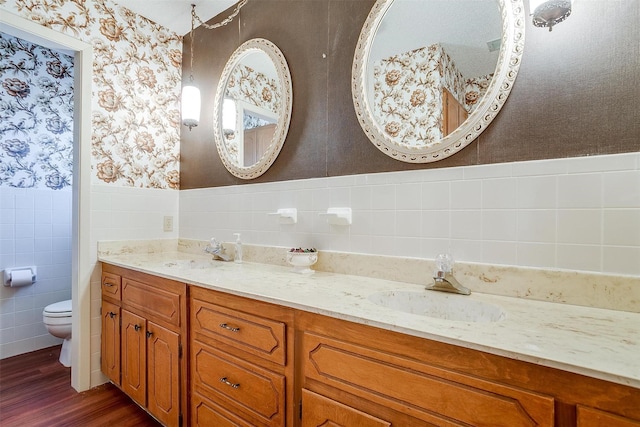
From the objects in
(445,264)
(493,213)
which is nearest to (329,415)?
(445,264)

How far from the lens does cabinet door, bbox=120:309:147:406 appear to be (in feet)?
5.37

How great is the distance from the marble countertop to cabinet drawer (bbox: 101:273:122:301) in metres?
0.63

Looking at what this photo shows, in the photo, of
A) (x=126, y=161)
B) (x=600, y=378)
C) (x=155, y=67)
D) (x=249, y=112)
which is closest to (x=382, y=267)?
(x=600, y=378)

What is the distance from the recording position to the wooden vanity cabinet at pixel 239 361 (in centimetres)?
103

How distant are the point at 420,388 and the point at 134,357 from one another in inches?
63.5

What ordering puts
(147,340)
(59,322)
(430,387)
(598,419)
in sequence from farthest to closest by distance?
(59,322)
(147,340)
(430,387)
(598,419)

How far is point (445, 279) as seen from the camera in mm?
1145

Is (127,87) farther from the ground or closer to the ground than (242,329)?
farther from the ground

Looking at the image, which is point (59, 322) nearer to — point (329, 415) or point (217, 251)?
point (217, 251)

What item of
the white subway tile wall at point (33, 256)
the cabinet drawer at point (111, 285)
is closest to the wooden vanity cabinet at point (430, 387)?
the cabinet drawer at point (111, 285)

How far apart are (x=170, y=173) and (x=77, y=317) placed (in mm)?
1125

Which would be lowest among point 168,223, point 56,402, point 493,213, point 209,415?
point 56,402

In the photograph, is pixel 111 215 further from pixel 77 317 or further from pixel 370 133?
pixel 370 133

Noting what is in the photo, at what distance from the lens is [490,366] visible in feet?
2.19
